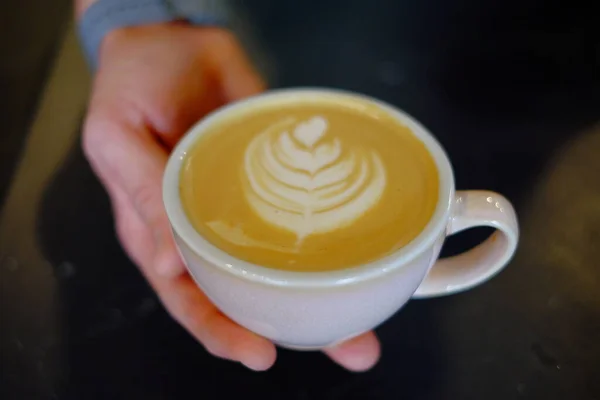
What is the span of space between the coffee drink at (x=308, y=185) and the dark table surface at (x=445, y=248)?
14 centimetres

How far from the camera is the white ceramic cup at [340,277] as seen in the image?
37cm

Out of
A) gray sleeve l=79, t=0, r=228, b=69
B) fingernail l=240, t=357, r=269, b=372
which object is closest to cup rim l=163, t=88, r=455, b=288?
fingernail l=240, t=357, r=269, b=372

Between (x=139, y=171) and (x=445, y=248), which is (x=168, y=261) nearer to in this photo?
(x=139, y=171)

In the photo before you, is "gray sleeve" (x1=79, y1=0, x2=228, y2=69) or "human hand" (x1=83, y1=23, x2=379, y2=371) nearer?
"human hand" (x1=83, y1=23, x2=379, y2=371)

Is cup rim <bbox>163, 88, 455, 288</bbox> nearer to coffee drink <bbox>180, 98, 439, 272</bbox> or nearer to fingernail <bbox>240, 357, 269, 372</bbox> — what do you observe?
coffee drink <bbox>180, 98, 439, 272</bbox>

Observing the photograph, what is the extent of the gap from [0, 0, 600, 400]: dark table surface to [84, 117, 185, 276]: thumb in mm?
57

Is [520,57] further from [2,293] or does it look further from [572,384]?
[2,293]

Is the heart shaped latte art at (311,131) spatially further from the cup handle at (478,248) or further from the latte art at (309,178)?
the cup handle at (478,248)

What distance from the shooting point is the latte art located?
423 millimetres

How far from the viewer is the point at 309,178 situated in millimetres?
452

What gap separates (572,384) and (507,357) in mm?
50

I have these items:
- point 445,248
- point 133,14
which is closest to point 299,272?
point 445,248

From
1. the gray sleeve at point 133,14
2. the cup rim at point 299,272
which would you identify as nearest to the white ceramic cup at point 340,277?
the cup rim at point 299,272

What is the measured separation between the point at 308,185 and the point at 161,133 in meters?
0.24
